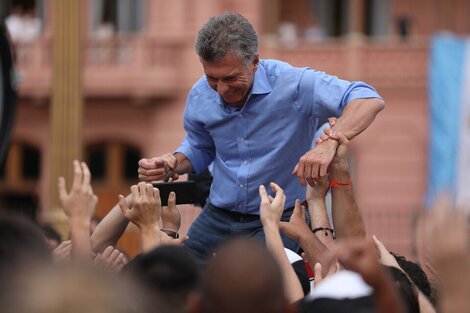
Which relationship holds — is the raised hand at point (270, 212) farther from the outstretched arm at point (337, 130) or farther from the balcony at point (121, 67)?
the balcony at point (121, 67)

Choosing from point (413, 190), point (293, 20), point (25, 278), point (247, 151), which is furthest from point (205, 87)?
point (293, 20)

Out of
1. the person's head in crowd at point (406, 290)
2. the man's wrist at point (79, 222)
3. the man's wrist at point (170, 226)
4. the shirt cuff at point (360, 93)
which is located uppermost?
the shirt cuff at point (360, 93)

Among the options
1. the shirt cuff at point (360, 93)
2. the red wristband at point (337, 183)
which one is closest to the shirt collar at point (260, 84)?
the shirt cuff at point (360, 93)

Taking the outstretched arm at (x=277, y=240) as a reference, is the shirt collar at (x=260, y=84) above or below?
above

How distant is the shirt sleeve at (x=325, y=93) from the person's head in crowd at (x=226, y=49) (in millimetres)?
279

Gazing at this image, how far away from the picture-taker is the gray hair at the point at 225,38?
5789 millimetres

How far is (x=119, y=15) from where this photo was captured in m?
26.3

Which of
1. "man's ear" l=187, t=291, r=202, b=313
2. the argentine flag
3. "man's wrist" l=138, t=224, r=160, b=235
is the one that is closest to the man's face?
"man's wrist" l=138, t=224, r=160, b=235

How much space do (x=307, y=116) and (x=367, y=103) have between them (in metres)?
0.39

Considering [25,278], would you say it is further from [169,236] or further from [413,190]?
[413,190]

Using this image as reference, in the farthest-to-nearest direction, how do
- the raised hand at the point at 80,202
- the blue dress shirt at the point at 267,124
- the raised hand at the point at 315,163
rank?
the blue dress shirt at the point at 267,124 → the raised hand at the point at 315,163 → the raised hand at the point at 80,202

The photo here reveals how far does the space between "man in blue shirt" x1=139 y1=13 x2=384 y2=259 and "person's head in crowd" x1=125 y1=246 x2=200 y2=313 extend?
166 centimetres

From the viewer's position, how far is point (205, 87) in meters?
6.32

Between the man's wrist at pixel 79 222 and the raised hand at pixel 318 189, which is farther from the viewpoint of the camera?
the raised hand at pixel 318 189
